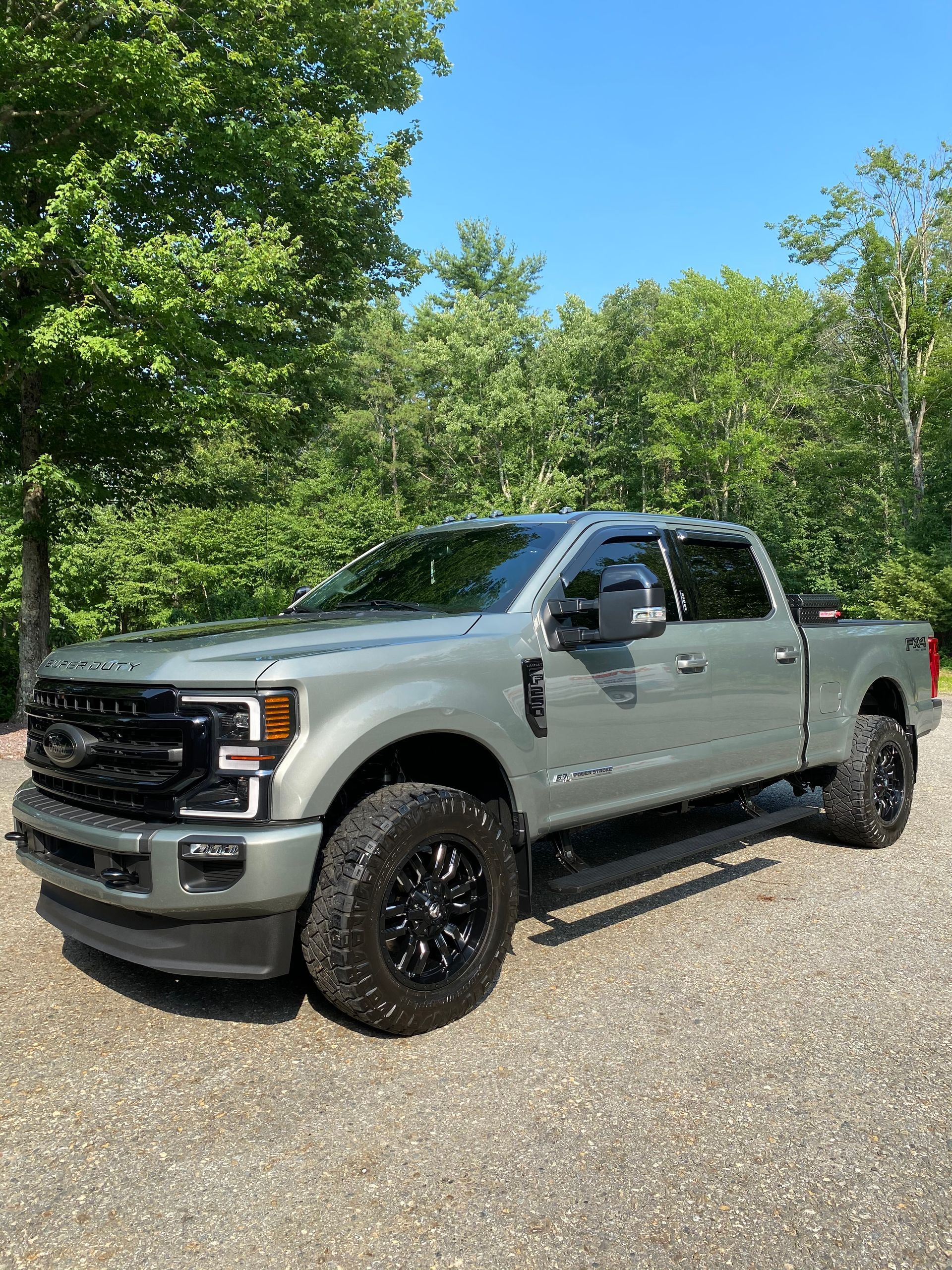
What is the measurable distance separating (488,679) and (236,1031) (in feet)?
5.26

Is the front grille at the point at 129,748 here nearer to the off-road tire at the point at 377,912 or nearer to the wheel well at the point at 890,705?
the off-road tire at the point at 377,912

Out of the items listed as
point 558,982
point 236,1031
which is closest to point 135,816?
point 236,1031

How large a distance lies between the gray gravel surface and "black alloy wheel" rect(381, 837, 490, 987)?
0.87ft

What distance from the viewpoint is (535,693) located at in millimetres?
3645

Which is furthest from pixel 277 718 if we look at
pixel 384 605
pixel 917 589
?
pixel 917 589

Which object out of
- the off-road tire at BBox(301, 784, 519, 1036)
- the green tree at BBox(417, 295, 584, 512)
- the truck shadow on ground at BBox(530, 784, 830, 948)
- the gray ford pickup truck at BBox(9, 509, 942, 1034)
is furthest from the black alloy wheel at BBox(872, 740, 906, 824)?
the green tree at BBox(417, 295, 584, 512)

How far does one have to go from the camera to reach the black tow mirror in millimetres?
3637

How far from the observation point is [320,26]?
13445 millimetres

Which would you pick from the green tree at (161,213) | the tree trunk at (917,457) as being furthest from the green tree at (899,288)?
the green tree at (161,213)

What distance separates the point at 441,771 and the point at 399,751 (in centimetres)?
25

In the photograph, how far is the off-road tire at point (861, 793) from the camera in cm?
547

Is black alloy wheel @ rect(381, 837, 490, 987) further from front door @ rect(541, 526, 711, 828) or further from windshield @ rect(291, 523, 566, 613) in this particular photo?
windshield @ rect(291, 523, 566, 613)

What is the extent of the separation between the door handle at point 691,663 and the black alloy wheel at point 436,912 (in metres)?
1.59

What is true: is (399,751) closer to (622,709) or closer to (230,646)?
(230,646)
